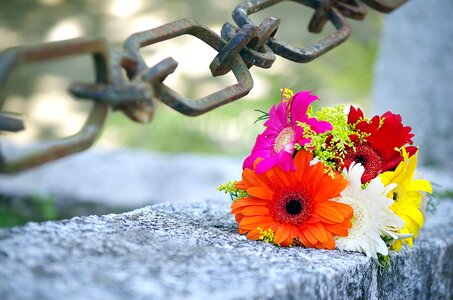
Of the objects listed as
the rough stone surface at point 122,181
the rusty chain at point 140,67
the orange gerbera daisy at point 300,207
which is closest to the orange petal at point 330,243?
the orange gerbera daisy at point 300,207

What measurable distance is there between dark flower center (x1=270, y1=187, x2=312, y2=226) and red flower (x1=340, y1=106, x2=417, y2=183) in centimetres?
12

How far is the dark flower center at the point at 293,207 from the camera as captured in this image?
1132 mm

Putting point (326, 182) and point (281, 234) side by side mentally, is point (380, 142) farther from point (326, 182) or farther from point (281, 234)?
point (281, 234)

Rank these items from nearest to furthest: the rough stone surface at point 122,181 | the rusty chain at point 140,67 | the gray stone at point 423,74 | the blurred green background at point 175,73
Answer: the rusty chain at point 140,67 → the gray stone at point 423,74 → the rough stone surface at point 122,181 → the blurred green background at point 175,73

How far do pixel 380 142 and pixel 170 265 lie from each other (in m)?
0.47

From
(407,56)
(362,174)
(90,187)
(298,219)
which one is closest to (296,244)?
(298,219)

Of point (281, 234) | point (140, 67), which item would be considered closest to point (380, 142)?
point (281, 234)

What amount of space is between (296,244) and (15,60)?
58 centimetres

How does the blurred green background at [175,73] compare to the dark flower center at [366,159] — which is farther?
the blurred green background at [175,73]

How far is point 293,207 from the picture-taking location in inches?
44.7

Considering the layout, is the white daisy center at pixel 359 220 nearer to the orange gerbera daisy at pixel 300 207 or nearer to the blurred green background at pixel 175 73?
Answer: the orange gerbera daisy at pixel 300 207

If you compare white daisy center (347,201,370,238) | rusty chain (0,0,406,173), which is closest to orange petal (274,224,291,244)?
white daisy center (347,201,370,238)

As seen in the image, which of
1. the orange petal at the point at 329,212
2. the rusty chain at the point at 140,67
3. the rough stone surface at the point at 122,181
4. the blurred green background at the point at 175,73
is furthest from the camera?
the blurred green background at the point at 175,73

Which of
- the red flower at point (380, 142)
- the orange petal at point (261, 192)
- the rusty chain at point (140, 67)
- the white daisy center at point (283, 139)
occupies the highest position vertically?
the rusty chain at point (140, 67)
